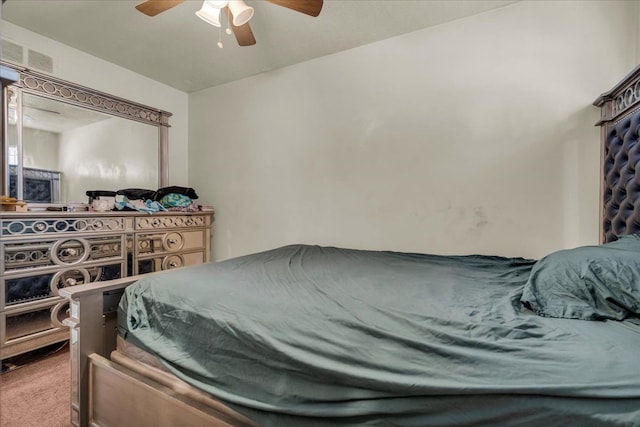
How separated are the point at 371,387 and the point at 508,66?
2320 millimetres

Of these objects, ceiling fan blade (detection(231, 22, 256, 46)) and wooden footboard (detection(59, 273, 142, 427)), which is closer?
wooden footboard (detection(59, 273, 142, 427))

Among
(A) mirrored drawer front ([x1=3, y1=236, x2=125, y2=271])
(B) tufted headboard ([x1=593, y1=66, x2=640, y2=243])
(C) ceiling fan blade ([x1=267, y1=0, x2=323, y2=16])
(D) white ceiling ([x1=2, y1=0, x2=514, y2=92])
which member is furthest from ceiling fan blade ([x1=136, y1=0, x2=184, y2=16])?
(B) tufted headboard ([x1=593, y1=66, x2=640, y2=243])

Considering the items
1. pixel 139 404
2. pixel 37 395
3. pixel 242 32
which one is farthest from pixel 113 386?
pixel 242 32

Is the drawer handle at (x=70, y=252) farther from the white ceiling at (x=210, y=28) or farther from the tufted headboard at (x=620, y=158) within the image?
the tufted headboard at (x=620, y=158)

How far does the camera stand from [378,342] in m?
1.04

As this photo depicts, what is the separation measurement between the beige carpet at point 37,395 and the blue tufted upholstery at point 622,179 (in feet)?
10.2

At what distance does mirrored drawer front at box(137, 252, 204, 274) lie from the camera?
2871 millimetres

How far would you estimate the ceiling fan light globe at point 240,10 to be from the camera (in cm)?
174

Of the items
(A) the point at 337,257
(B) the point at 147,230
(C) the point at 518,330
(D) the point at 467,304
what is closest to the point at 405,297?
(D) the point at 467,304

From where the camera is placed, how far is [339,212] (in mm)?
2855

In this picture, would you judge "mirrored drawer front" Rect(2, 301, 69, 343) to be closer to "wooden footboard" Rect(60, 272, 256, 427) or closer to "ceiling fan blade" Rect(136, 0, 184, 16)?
"wooden footboard" Rect(60, 272, 256, 427)

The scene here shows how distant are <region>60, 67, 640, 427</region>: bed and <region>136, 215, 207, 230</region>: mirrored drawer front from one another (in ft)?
4.24

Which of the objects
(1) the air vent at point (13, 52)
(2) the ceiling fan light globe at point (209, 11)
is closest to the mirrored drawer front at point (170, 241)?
(1) the air vent at point (13, 52)

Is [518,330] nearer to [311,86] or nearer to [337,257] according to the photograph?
[337,257]
